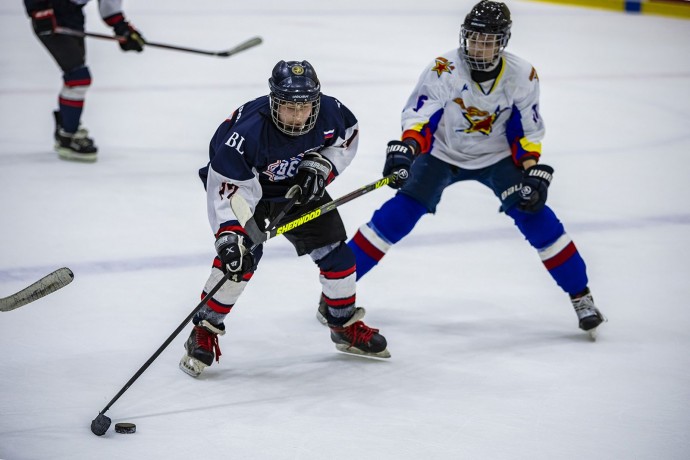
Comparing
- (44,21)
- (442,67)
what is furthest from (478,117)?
(44,21)

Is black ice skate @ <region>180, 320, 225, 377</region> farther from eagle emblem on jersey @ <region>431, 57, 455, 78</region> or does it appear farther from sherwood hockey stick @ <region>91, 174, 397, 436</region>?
eagle emblem on jersey @ <region>431, 57, 455, 78</region>

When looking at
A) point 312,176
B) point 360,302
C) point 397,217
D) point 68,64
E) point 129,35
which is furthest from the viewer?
point 129,35

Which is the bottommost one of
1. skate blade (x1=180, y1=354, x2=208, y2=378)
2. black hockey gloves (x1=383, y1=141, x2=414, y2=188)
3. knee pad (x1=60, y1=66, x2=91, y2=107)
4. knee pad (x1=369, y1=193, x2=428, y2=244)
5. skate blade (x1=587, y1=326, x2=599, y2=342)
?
skate blade (x1=587, y1=326, x2=599, y2=342)

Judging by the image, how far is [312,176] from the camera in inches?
110

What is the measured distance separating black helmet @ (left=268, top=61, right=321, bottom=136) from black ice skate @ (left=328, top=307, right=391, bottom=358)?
66 centimetres

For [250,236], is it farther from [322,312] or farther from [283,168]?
[322,312]

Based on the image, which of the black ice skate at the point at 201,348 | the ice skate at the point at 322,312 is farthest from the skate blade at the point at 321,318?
the black ice skate at the point at 201,348

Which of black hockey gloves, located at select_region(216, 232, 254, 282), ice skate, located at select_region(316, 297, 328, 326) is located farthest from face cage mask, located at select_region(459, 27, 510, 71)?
black hockey gloves, located at select_region(216, 232, 254, 282)

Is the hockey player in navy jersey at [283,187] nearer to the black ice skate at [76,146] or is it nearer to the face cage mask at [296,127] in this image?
the face cage mask at [296,127]

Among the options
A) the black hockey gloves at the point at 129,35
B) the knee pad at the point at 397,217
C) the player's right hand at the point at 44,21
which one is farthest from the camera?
the black hockey gloves at the point at 129,35

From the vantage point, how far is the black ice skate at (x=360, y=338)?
3023mm

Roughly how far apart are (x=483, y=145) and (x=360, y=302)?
707 mm

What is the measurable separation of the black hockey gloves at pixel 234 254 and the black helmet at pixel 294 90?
331 millimetres

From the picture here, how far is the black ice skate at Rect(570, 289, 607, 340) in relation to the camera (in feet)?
10.4
